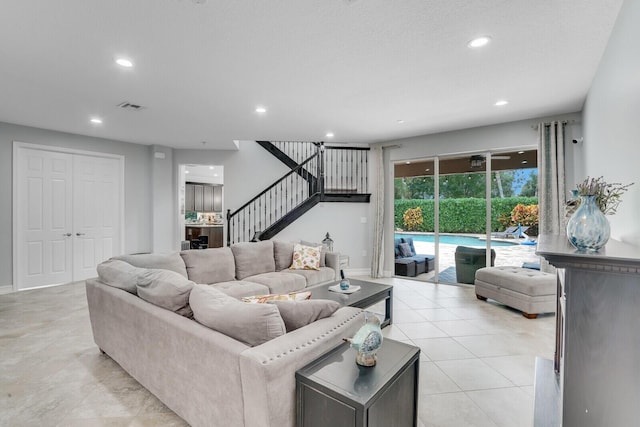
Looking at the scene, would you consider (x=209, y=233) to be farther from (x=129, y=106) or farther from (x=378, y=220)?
(x=129, y=106)

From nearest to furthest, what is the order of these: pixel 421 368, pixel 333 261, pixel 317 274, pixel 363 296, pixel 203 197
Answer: pixel 421 368
pixel 363 296
pixel 317 274
pixel 333 261
pixel 203 197

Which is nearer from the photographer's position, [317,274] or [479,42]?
[479,42]

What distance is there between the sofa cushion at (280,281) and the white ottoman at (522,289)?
267cm

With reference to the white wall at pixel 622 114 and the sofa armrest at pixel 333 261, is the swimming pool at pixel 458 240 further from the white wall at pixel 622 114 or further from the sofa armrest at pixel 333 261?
the white wall at pixel 622 114

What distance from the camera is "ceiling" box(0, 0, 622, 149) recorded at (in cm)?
209

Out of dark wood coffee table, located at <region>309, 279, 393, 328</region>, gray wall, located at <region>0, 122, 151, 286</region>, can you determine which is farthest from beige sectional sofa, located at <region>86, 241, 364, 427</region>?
gray wall, located at <region>0, 122, 151, 286</region>

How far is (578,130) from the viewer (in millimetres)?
4359

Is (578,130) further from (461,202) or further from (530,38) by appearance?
(530,38)

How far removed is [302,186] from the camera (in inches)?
293

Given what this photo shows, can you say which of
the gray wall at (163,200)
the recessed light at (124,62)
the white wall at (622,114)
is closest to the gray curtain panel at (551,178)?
the white wall at (622,114)

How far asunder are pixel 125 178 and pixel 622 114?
7352 millimetres

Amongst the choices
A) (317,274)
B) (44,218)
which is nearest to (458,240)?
(317,274)

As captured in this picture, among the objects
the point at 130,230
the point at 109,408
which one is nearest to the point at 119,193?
the point at 130,230

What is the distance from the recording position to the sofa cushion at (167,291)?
6.20 ft
